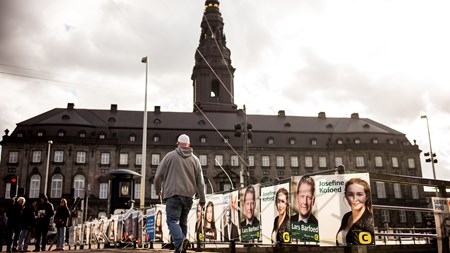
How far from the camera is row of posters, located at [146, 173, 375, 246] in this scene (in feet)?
29.1

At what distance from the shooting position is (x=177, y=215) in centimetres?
813

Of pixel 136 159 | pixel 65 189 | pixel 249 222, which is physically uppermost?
pixel 136 159

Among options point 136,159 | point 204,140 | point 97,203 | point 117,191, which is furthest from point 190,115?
point 117,191

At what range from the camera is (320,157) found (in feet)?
256

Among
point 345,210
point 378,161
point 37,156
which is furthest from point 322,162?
point 345,210

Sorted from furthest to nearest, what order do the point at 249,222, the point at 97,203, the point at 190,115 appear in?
1. the point at 190,115
2. the point at 97,203
3. the point at 249,222

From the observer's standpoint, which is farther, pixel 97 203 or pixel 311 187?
pixel 97 203

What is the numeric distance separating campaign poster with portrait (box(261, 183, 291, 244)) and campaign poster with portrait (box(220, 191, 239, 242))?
1.19 meters

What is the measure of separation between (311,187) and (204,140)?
65985 mm

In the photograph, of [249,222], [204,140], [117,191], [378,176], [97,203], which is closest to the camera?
[378,176]

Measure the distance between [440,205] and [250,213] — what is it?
430cm

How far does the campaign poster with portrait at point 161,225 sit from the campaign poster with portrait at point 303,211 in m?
6.96

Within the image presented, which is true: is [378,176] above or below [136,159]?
below

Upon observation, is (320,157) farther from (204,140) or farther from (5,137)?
(5,137)
